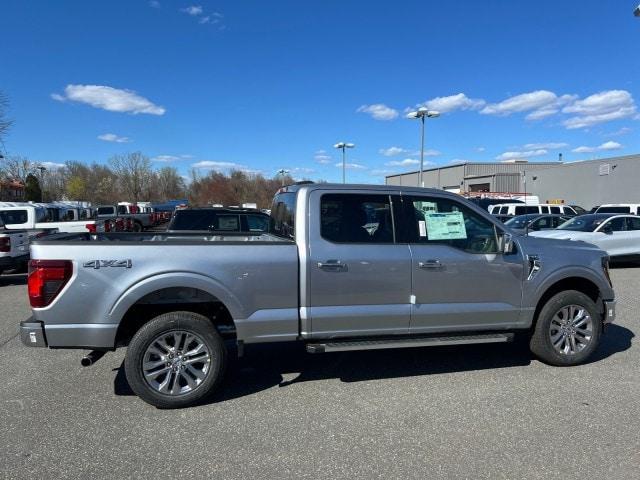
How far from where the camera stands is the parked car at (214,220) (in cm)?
891

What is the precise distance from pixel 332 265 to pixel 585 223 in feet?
38.5

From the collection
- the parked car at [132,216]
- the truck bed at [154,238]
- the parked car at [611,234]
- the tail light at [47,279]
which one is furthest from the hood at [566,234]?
the parked car at [132,216]

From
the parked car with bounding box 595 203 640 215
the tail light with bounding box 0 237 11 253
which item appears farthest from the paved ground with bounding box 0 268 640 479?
the parked car with bounding box 595 203 640 215

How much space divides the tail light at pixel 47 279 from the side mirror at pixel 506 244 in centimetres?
397

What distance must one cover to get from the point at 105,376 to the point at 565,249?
16.4 ft

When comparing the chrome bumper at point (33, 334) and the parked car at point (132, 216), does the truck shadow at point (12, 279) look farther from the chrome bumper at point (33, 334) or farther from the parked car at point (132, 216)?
the parked car at point (132, 216)

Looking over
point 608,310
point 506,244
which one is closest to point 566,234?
point 608,310

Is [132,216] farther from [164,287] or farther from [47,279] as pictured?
[164,287]

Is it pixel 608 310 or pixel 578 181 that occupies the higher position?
pixel 578 181

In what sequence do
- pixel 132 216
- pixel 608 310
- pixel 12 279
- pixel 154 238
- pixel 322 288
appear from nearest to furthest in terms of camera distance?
1. pixel 322 288
2. pixel 608 310
3. pixel 154 238
4. pixel 12 279
5. pixel 132 216

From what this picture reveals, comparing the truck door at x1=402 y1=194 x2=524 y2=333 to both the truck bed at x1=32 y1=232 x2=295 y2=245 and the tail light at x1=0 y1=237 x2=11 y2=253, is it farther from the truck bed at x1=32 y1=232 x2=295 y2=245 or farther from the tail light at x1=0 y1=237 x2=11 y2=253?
the tail light at x1=0 y1=237 x2=11 y2=253

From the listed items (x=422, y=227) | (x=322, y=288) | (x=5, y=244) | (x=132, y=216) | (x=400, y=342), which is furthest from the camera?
(x=132, y=216)

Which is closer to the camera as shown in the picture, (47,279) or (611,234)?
(47,279)

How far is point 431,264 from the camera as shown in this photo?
4.39m
